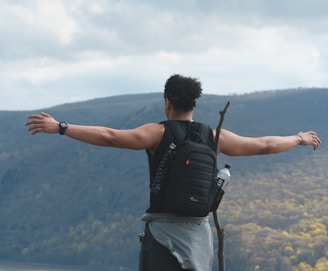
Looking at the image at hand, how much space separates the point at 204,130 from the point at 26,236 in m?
161

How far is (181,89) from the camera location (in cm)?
567

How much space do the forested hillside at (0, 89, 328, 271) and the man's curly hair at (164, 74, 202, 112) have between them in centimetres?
9907

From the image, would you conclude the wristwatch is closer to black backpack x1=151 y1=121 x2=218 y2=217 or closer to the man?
the man

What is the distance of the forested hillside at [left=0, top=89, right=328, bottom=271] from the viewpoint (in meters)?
119

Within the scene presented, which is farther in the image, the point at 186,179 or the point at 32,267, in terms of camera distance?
the point at 32,267

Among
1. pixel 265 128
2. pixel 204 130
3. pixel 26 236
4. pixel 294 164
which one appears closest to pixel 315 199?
pixel 294 164

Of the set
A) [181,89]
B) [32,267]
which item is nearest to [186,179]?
[181,89]

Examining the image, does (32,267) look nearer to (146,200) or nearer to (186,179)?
(146,200)

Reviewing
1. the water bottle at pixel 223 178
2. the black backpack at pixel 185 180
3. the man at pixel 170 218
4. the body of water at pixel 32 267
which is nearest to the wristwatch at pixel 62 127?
the man at pixel 170 218

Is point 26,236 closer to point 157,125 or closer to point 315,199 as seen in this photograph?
point 315,199

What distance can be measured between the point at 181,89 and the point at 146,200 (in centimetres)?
14739

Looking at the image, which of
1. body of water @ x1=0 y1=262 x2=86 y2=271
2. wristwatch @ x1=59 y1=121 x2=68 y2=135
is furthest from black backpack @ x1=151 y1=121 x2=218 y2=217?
body of water @ x1=0 y1=262 x2=86 y2=271

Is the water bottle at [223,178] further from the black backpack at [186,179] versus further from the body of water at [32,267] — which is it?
the body of water at [32,267]

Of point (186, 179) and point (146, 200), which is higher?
point (186, 179)
